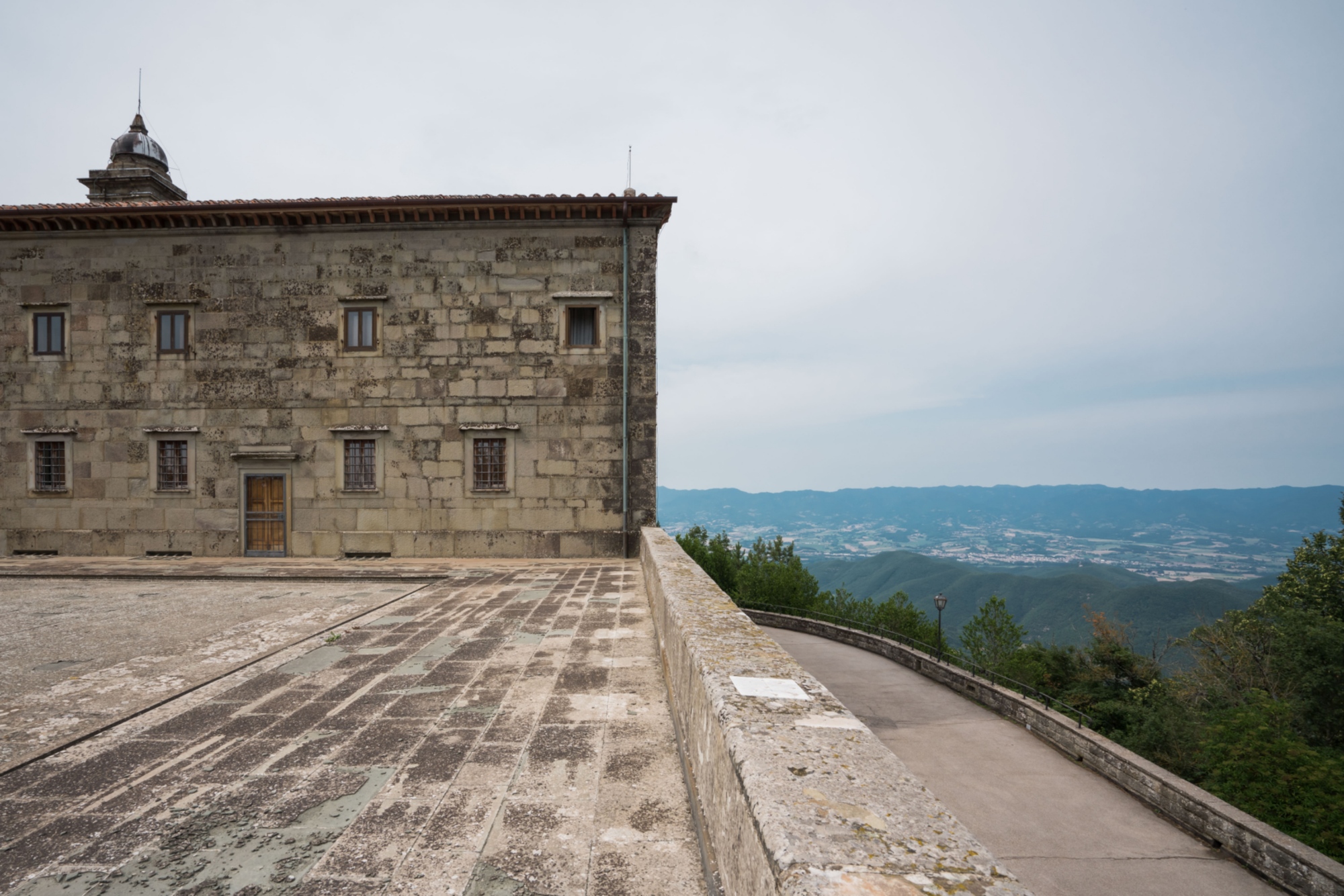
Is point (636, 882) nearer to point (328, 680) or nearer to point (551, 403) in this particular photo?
point (328, 680)

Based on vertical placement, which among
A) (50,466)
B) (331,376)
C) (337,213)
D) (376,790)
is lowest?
(376,790)

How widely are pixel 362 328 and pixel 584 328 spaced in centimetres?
490

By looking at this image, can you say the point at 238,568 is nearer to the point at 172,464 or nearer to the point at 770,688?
the point at 172,464

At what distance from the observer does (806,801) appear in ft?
5.32

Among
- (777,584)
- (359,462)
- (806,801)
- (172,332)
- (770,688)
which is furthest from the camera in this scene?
(777,584)

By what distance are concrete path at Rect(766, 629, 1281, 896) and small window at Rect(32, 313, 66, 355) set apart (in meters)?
19.4

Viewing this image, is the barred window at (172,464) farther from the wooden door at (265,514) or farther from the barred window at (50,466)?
the barred window at (50,466)

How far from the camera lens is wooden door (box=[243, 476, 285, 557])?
12734 millimetres

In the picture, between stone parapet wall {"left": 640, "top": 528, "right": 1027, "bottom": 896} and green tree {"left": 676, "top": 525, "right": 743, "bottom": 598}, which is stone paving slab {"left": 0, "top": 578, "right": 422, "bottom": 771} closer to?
stone parapet wall {"left": 640, "top": 528, "right": 1027, "bottom": 896}

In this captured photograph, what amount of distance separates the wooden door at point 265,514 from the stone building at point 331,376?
2.0 inches

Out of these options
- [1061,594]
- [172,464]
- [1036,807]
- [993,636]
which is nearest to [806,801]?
[1036,807]

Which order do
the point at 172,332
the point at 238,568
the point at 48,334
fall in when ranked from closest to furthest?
the point at 238,568 → the point at 172,332 → the point at 48,334

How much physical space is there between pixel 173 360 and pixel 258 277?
2664 millimetres

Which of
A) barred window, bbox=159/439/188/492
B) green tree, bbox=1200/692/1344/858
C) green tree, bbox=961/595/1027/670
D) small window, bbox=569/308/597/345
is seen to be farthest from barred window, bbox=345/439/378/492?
green tree, bbox=961/595/1027/670
